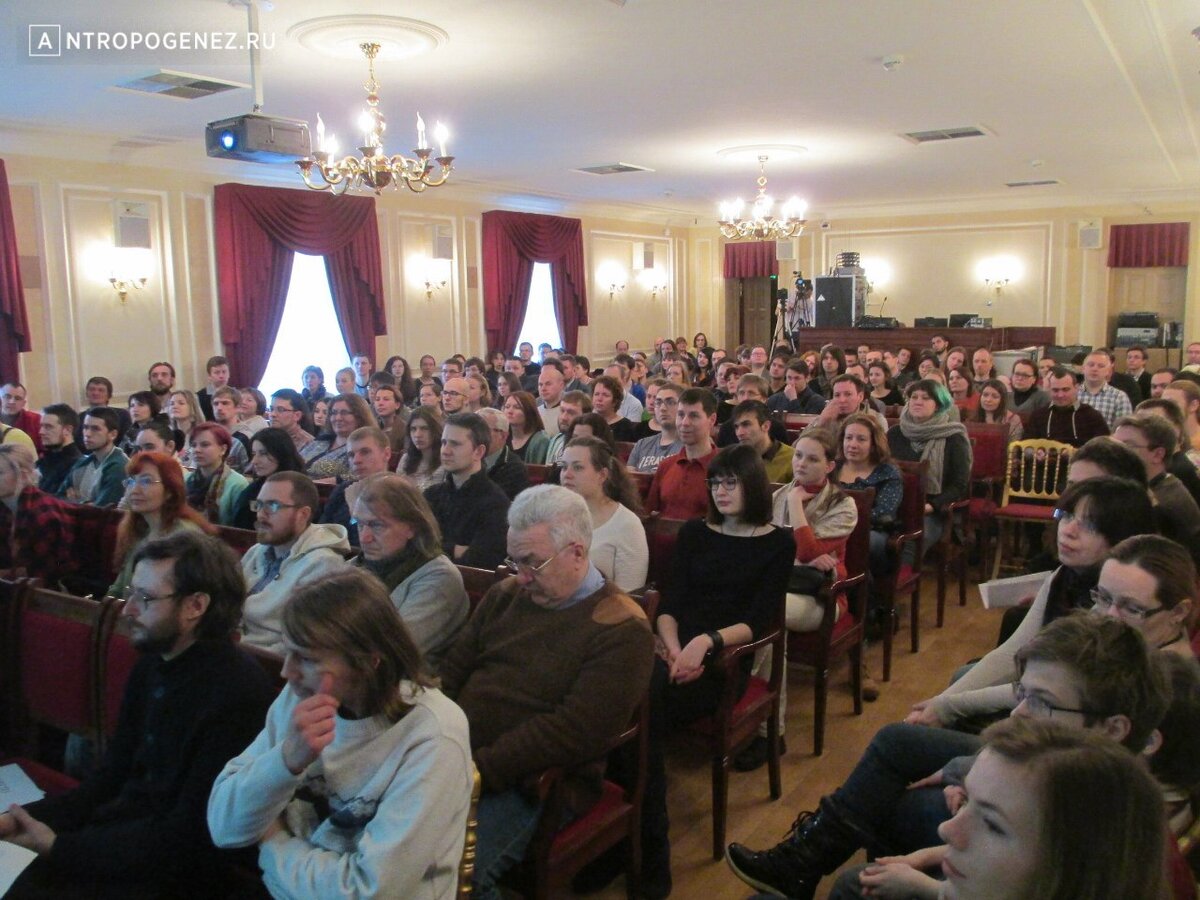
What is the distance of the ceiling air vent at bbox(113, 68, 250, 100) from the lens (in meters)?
5.40

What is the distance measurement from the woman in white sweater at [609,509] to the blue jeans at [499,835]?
1058 mm

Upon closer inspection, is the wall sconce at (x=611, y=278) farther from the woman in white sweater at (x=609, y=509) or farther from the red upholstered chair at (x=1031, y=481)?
the woman in white sweater at (x=609, y=509)

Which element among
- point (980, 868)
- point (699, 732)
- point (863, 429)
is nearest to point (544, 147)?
point (863, 429)

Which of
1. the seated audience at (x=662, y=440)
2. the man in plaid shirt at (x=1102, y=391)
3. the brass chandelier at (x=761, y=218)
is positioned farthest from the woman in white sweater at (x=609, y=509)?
the brass chandelier at (x=761, y=218)

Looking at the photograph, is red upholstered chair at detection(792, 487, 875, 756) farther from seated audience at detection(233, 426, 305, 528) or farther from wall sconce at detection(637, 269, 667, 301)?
wall sconce at detection(637, 269, 667, 301)

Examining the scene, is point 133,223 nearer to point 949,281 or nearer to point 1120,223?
point 949,281

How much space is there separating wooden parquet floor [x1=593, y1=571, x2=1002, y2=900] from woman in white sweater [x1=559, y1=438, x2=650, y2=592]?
75cm

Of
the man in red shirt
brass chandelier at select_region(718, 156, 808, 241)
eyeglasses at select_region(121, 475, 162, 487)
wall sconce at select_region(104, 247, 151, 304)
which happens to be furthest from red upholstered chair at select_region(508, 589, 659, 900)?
brass chandelier at select_region(718, 156, 808, 241)

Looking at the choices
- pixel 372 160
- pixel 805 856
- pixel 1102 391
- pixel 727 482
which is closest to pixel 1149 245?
pixel 1102 391

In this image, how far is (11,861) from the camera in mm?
1824

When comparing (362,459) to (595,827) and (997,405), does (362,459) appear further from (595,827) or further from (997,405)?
(997,405)

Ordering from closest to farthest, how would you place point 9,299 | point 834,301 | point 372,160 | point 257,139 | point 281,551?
point 281,551, point 257,139, point 372,160, point 9,299, point 834,301

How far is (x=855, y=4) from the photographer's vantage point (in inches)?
168

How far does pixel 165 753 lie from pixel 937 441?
13.6 feet
